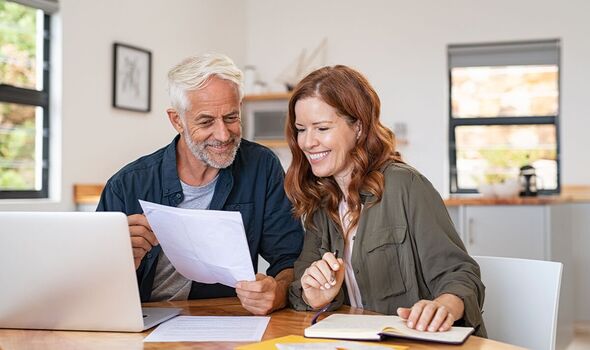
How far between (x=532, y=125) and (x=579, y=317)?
5.13 feet

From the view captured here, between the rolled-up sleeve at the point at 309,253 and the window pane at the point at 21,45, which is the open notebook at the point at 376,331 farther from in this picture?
the window pane at the point at 21,45

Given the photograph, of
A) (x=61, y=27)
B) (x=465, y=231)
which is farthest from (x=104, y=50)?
(x=465, y=231)

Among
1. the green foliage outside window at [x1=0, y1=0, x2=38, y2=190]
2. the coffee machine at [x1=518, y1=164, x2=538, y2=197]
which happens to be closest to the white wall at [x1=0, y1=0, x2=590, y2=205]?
the green foliage outside window at [x1=0, y1=0, x2=38, y2=190]

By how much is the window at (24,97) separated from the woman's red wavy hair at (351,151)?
2.61 metres

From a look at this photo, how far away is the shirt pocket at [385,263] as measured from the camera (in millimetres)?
1932

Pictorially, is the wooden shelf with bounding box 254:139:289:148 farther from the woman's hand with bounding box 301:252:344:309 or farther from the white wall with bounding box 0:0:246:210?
the woman's hand with bounding box 301:252:344:309

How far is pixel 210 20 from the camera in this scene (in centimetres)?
606

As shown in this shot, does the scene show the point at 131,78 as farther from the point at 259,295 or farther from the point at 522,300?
the point at 522,300

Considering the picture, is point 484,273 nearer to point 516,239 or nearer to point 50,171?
point 516,239

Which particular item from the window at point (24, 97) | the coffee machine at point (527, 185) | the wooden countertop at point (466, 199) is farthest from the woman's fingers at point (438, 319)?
the coffee machine at point (527, 185)

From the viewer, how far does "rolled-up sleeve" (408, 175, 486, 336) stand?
1.76 m

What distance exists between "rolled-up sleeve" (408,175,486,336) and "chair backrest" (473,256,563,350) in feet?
0.49

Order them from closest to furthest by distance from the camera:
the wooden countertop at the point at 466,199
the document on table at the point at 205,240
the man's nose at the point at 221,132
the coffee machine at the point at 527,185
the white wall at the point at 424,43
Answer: the document on table at the point at 205,240
the man's nose at the point at 221,132
the wooden countertop at the point at 466,199
the coffee machine at the point at 527,185
the white wall at the point at 424,43

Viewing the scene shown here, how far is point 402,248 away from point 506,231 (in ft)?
8.94
